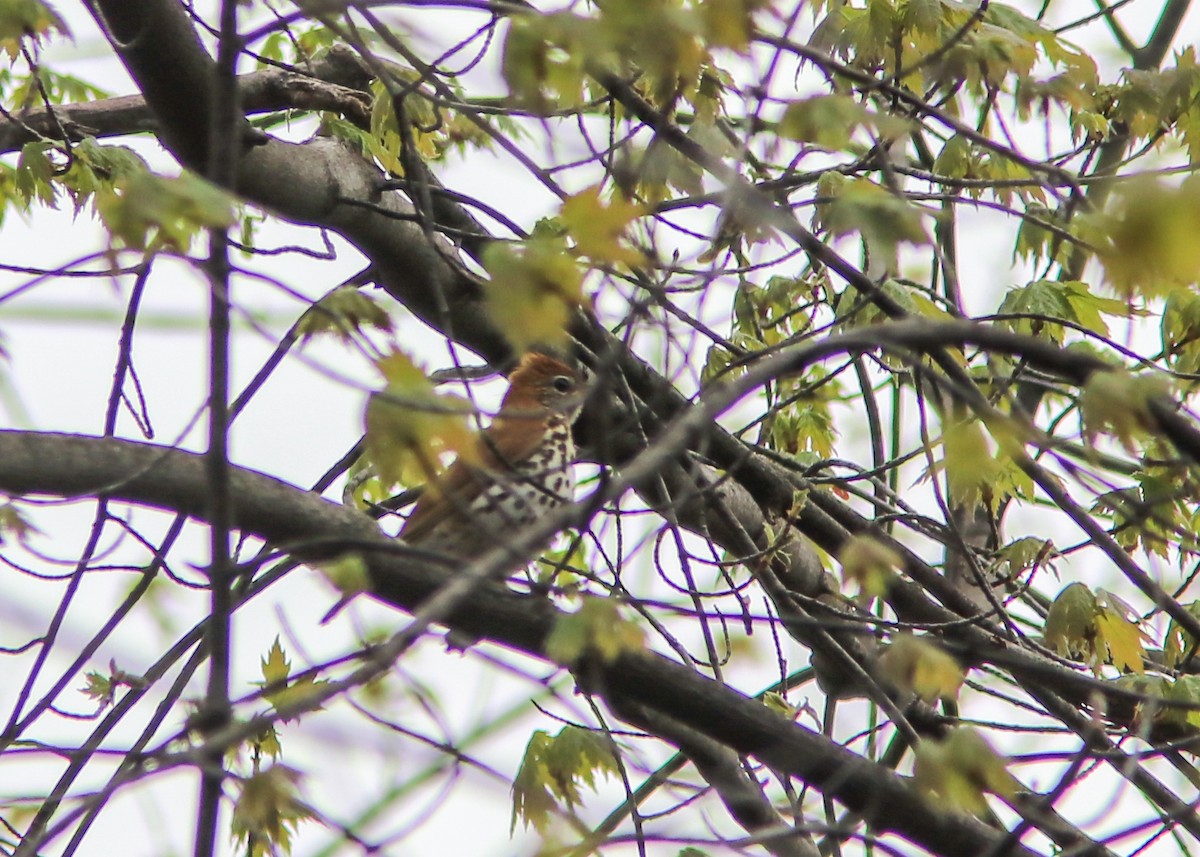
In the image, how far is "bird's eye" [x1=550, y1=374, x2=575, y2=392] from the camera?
634cm

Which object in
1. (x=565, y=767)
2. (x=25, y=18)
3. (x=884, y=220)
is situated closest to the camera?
(x=884, y=220)

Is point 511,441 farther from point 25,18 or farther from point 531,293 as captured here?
point 531,293

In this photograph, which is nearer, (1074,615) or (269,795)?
(269,795)

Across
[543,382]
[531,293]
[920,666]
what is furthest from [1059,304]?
[531,293]

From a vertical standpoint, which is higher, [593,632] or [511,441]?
[511,441]

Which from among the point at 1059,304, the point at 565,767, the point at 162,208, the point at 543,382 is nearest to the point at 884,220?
the point at 162,208

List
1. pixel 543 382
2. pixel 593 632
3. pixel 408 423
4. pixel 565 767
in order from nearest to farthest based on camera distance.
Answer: pixel 408 423, pixel 593 632, pixel 565 767, pixel 543 382

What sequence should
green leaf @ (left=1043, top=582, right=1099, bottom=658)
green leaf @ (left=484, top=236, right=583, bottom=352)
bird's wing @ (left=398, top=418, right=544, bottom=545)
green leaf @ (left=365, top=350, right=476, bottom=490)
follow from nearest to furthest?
green leaf @ (left=484, top=236, right=583, bottom=352), green leaf @ (left=365, top=350, right=476, bottom=490), green leaf @ (left=1043, top=582, right=1099, bottom=658), bird's wing @ (left=398, top=418, right=544, bottom=545)

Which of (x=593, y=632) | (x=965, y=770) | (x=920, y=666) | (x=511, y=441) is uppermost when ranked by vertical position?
(x=511, y=441)

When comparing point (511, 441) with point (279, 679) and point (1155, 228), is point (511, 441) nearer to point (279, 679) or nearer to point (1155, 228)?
point (279, 679)

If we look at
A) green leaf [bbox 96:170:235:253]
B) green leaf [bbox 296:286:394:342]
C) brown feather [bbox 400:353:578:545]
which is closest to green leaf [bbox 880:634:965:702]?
green leaf [bbox 296:286:394:342]

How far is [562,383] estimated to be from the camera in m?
6.37

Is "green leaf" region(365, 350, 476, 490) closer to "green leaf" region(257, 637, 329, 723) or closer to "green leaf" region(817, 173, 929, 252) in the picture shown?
"green leaf" region(817, 173, 929, 252)

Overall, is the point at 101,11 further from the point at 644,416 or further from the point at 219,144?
the point at 644,416
